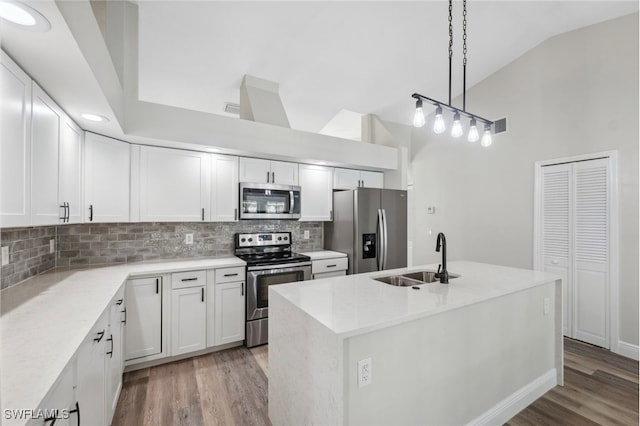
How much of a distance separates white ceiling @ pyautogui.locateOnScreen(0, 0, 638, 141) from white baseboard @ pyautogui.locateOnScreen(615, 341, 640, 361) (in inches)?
135

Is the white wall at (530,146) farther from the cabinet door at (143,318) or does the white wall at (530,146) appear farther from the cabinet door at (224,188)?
the cabinet door at (143,318)

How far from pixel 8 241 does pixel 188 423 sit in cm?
170

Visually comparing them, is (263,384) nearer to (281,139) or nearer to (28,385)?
(28,385)

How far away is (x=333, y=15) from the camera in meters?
2.79

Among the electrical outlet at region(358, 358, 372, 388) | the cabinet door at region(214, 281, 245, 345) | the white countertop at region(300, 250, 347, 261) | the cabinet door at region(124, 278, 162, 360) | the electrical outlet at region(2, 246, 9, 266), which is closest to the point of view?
the electrical outlet at region(358, 358, 372, 388)

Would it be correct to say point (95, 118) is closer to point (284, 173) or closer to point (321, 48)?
point (284, 173)

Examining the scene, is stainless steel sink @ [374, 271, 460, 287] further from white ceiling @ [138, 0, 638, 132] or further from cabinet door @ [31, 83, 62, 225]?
white ceiling @ [138, 0, 638, 132]

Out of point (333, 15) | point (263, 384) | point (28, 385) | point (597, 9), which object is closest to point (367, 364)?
point (28, 385)

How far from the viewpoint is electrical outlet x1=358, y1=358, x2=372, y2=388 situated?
1.37 m

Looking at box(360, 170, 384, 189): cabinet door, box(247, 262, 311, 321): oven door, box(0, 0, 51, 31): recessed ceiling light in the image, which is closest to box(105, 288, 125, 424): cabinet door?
box(247, 262, 311, 321): oven door

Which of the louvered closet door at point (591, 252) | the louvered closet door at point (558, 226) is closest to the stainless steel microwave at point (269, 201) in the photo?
the louvered closet door at point (558, 226)

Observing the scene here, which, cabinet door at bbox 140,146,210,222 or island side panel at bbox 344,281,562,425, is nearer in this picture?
island side panel at bbox 344,281,562,425

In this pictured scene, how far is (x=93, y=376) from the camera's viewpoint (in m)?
1.46

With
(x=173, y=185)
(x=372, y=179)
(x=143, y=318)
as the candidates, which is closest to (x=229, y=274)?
(x=143, y=318)
